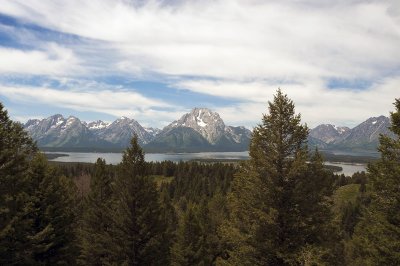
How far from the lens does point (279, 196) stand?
19828 mm

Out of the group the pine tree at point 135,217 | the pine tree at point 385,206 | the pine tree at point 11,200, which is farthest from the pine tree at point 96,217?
the pine tree at point 385,206

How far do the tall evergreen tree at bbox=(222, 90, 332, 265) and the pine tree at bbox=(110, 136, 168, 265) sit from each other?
9.91m

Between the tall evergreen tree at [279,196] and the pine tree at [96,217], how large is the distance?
657 inches

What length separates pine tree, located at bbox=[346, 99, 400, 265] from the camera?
2058cm

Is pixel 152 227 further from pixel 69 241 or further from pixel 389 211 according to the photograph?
pixel 389 211

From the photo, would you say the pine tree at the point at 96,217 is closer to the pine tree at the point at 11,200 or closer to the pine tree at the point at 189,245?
the pine tree at the point at 11,200

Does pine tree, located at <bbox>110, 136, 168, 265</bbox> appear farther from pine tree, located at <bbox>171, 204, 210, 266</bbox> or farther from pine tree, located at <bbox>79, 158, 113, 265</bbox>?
pine tree, located at <bbox>171, 204, 210, 266</bbox>

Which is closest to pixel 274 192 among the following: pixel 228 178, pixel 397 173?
pixel 397 173

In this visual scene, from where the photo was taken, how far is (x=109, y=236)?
29047mm

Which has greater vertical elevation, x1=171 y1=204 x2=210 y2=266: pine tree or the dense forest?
the dense forest

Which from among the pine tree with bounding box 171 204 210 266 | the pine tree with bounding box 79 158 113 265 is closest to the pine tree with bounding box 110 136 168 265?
A: the pine tree with bounding box 79 158 113 265

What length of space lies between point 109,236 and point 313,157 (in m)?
17.5

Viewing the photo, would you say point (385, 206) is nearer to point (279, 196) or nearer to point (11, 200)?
point (279, 196)

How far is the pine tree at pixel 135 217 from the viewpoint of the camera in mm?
28531
